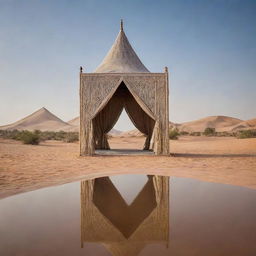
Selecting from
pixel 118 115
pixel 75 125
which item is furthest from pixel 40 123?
pixel 118 115

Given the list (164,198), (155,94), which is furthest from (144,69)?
(164,198)

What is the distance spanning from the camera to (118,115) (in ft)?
38.7

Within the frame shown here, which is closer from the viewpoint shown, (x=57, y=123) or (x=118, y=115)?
(x=118, y=115)

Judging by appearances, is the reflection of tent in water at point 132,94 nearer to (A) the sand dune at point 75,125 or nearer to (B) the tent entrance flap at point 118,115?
(B) the tent entrance flap at point 118,115

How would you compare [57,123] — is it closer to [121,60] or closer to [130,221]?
[121,60]

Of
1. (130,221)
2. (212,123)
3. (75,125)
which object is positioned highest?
(212,123)

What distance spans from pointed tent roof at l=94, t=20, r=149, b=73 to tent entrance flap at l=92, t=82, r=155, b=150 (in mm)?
1570

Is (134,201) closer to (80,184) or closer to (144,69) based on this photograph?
(80,184)

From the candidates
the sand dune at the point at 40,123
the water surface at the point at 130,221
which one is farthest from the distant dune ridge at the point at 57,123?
the water surface at the point at 130,221

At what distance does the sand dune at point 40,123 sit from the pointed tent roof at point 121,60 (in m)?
63.4

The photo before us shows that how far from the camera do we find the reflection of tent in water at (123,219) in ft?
6.75

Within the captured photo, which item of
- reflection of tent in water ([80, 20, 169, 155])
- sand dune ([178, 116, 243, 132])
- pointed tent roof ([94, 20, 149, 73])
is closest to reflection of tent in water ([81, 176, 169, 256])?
reflection of tent in water ([80, 20, 169, 155])

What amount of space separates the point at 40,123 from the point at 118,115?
71801 mm

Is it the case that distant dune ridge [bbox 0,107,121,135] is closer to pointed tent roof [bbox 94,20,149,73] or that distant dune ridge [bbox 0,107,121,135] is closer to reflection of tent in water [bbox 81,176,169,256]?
pointed tent roof [bbox 94,20,149,73]
